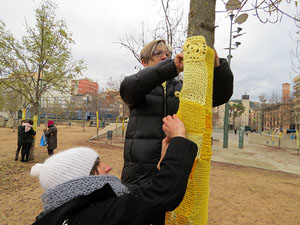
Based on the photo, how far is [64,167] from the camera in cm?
91

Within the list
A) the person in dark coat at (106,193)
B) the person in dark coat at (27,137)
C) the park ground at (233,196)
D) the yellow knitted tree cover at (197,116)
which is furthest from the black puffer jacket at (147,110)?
the person in dark coat at (27,137)

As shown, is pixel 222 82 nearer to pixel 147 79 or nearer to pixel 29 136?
pixel 147 79

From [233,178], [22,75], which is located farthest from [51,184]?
[22,75]

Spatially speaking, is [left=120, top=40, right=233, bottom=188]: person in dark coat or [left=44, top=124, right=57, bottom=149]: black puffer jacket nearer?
[left=120, top=40, right=233, bottom=188]: person in dark coat

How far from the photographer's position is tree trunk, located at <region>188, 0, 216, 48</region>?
1.56m

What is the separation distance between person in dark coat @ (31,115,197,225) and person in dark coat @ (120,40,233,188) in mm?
325

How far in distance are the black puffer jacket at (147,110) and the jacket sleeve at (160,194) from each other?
0.36 metres

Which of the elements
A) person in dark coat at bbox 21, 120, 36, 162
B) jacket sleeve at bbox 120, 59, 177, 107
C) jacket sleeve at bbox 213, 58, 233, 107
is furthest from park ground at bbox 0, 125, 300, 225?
jacket sleeve at bbox 120, 59, 177, 107

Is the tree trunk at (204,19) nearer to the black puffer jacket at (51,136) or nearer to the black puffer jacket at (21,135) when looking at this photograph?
the black puffer jacket at (21,135)

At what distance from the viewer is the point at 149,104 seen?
1316mm

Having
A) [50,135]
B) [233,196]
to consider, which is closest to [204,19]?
[233,196]

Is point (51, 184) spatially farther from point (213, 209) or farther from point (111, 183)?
point (213, 209)

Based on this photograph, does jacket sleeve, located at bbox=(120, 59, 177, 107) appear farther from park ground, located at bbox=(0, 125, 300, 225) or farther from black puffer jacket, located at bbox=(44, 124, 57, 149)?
black puffer jacket, located at bbox=(44, 124, 57, 149)

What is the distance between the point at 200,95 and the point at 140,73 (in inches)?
15.6
